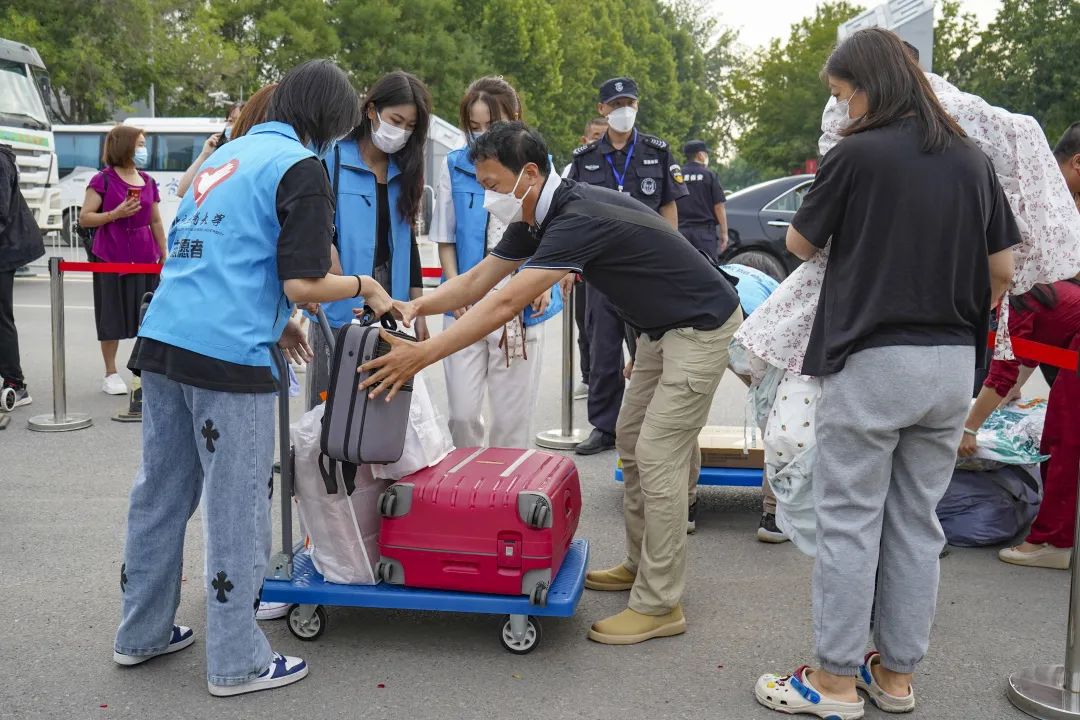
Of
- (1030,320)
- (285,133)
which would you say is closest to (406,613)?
(285,133)

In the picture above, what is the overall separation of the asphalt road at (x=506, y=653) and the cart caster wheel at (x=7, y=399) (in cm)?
236

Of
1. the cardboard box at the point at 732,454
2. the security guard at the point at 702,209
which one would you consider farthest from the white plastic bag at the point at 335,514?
the security guard at the point at 702,209

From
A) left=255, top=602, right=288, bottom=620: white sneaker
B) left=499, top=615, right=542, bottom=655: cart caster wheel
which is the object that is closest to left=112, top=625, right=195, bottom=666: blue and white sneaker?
left=255, top=602, right=288, bottom=620: white sneaker

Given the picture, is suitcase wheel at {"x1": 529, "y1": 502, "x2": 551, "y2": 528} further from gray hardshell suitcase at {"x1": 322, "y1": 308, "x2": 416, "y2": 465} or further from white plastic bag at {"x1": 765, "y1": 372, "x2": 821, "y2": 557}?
white plastic bag at {"x1": 765, "y1": 372, "x2": 821, "y2": 557}

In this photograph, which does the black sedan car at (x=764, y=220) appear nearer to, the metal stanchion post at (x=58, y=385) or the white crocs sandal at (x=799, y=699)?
the metal stanchion post at (x=58, y=385)

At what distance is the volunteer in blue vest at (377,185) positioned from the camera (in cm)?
410

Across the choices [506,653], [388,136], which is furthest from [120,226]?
[506,653]

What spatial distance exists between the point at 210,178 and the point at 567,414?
4.01m

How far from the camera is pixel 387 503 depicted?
3.59 metres

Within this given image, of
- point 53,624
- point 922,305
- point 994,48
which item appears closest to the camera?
point 922,305

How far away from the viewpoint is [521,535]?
349 centimetres

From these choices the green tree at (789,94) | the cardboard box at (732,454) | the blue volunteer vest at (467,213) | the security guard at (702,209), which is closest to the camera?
the blue volunteer vest at (467,213)

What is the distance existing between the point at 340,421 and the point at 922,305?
1.76 m

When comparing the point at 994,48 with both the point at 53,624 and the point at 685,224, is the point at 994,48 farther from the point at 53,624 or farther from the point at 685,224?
the point at 53,624
